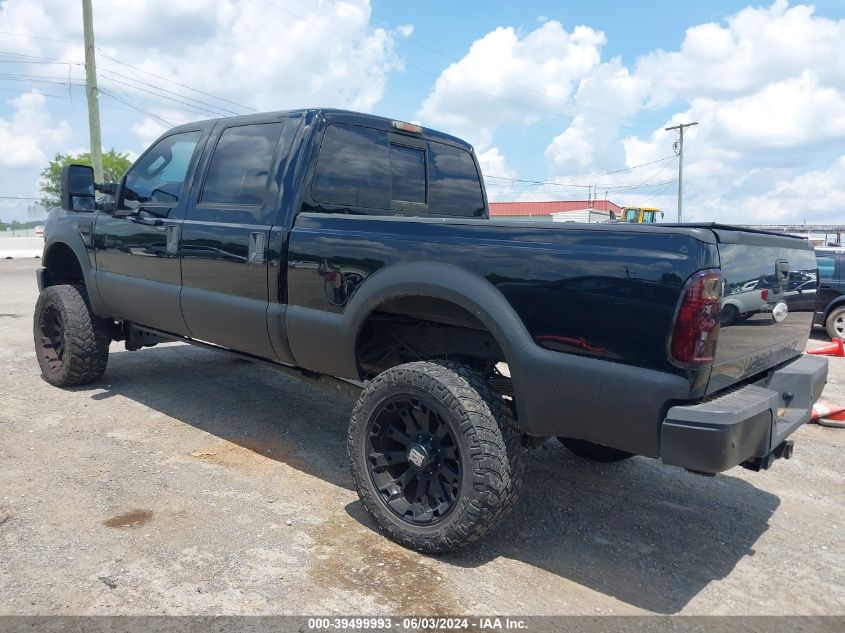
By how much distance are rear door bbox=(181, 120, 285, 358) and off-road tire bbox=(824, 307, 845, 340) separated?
938cm

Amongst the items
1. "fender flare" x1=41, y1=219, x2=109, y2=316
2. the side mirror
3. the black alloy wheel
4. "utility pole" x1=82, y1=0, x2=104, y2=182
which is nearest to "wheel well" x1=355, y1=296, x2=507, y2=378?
the black alloy wheel

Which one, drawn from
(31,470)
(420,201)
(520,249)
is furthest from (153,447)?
(520,249)

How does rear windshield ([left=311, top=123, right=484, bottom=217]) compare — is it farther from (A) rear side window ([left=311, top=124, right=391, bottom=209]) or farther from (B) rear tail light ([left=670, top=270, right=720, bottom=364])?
(B) rear tail light ([left=670, top=270, right=720, bottom=364])

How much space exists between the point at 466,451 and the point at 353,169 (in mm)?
1924

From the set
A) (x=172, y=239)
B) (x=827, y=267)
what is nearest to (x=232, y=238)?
(x=172, y=239)

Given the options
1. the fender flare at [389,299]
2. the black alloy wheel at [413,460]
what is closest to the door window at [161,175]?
the fender flare at [389,299]

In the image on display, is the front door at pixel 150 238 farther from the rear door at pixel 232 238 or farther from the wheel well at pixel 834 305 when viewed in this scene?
the wheel well at pixel 834 305

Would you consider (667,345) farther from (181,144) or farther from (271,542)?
(181,144)

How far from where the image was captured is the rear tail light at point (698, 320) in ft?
7.73

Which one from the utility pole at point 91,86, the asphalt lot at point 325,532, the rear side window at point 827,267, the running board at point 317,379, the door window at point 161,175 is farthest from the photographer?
the utility pole at point 91,86

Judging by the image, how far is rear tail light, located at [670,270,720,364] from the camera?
7.73 feet

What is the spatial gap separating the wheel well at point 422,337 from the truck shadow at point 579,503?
804 millimetres

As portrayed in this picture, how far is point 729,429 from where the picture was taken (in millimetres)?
2369

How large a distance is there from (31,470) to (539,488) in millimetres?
2941
